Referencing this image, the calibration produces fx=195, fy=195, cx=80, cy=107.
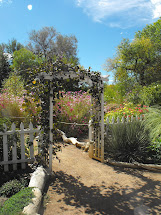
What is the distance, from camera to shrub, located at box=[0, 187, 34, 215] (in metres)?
2.27

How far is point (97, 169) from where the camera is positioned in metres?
4.50

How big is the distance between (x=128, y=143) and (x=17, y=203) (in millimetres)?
3237

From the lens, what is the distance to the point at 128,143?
498 centimetres

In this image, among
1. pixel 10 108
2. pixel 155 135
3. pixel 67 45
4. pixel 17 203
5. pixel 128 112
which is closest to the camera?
pixel 17 203

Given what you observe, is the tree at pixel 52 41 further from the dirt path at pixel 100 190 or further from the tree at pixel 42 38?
the dirt path at pixel 100 190

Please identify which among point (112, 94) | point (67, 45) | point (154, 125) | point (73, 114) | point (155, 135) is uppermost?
point (67, 45)

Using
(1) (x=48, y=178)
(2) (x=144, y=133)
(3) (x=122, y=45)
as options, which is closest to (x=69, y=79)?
(1) (x=48, y=178)

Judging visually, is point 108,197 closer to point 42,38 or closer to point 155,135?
point 155,135

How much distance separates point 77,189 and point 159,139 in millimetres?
2496

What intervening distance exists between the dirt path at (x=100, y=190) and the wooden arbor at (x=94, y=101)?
443 millimetres

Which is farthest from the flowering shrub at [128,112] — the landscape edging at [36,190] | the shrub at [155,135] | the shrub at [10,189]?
the shrub at [10,189]

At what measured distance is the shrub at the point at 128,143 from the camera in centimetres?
491

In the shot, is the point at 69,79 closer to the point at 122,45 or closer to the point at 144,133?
the point at 144,133

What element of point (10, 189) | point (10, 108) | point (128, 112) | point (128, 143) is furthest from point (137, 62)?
point (10, 189)
